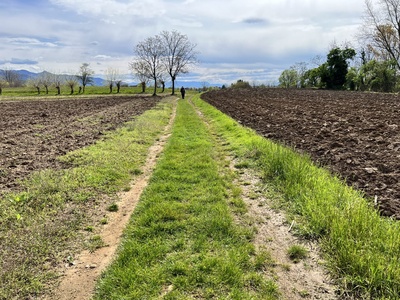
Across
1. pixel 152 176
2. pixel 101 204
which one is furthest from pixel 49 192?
pixel 152 176

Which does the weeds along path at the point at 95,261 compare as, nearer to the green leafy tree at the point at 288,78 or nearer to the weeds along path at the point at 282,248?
the weeds along path at the point at 282,248

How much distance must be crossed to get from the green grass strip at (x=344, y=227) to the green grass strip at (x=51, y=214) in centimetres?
390

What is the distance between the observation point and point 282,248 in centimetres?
466

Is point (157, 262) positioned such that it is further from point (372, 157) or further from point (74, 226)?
point (372, 157)

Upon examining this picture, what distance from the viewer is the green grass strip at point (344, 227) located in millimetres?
3477

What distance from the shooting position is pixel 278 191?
22.4 feet

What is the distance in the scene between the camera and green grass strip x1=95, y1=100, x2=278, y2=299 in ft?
12.0

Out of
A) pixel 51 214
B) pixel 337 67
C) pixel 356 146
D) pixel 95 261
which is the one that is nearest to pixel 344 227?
pixel 95 261

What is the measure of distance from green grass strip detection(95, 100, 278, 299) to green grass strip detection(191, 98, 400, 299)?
101 cm

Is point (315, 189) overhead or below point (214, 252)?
overhead

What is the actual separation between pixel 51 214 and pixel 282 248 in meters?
4.33

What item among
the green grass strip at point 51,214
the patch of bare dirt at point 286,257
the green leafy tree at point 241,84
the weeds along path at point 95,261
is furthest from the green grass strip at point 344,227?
the green leafy tree at point 241,84

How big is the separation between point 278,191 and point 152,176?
3491 millimetres

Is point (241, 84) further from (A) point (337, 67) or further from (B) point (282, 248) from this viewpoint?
(B) point (282, 248)
